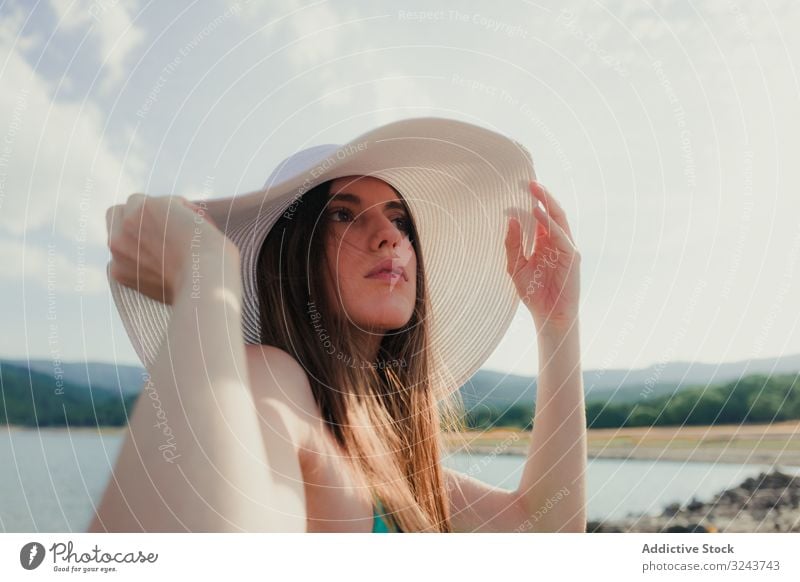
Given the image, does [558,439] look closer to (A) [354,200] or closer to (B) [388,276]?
(B) [388,276]

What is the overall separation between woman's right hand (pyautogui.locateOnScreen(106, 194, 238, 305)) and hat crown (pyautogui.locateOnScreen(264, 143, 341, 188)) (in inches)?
7.4

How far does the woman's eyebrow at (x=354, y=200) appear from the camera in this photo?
3.65 feet

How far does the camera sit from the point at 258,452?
0.72 m

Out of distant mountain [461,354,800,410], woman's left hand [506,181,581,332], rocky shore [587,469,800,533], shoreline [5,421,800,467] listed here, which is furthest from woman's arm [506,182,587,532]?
rocky shore [587,469,800,533]

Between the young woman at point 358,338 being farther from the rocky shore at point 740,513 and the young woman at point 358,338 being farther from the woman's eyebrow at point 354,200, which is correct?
the rocky shore at point 740,513

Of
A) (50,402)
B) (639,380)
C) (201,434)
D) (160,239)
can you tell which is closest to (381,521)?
(201,434)

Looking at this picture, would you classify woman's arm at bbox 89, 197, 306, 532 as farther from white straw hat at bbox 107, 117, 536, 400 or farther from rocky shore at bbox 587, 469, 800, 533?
rocky shore at bbox 587, 469, 800, 533

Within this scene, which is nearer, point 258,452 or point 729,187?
point 258,452

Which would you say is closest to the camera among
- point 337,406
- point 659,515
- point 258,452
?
point 258,452

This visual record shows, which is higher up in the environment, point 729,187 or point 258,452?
point 729,187

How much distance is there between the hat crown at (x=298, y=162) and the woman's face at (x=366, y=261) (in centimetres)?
6
